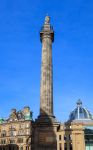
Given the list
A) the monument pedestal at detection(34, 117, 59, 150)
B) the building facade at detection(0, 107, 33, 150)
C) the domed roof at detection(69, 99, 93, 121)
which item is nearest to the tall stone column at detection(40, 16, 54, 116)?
the monument pedestal at detection(34, 117, 59, 150)

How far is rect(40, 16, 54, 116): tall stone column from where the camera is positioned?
232 feet

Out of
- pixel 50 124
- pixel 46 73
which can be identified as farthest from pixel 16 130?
pixel 46 73

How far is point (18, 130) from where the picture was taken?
100 meters

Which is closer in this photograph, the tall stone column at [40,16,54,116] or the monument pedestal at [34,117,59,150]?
the monument pedestal at [34,117,59,150]

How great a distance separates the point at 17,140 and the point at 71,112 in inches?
949

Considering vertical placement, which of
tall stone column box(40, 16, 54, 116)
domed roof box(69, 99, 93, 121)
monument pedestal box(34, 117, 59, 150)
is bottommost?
monument pedestal box(34, 117, 59, 150)

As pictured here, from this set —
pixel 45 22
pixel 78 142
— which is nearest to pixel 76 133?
pixel 78 142

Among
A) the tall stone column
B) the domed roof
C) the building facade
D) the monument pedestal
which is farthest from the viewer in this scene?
the building facade

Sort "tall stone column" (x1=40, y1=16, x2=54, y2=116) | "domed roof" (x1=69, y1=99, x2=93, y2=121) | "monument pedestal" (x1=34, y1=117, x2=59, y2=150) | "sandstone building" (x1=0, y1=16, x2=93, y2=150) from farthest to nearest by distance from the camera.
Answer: "domed roof" (x1=69, y1=99, x2=93, y2=121)
"tall stone column" (x1=40, y1=16, x2=54, y2=116)
"monument pedestal" (x1=34, y1=117, x2=59, y2=150)
"sandstone building" (x1=0, y1=16, x2=93, y2=150)

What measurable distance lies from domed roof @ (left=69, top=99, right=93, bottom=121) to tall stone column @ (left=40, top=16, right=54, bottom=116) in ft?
40.5

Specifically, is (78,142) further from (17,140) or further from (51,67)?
(17,140)

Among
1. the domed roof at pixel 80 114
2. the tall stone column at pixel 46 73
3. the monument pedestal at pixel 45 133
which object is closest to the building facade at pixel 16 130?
the domed roof at pixel 80 114

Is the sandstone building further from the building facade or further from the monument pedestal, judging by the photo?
the building facade

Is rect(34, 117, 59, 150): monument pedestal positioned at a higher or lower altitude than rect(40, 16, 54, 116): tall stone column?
lower
